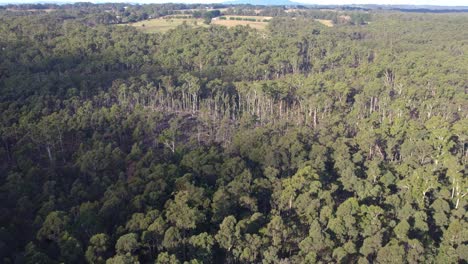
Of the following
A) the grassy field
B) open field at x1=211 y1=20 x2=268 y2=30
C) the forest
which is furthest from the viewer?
open field at x1=211 y1=20 x2=268 y2=30

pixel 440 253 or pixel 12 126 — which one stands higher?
pixel 12 126

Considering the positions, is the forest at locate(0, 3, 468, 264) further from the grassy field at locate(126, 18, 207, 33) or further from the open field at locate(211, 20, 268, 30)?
the open field at locate(211, 20, 268, 30)

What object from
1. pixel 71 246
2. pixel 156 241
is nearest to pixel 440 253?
pixel 156 241

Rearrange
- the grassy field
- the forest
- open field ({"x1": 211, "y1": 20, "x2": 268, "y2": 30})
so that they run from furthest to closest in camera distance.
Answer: open field ({"x1": 211, "y1": 20, "x2": 268, "y2": 30}), the grassy field, the forest

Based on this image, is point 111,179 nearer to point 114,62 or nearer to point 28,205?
point 28,205

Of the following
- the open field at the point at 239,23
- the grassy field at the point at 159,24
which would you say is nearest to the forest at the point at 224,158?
the grassy field at the point at 159,24

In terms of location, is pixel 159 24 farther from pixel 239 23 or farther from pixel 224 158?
pixel 224 158

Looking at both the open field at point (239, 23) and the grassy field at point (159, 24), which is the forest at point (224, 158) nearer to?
the grassy field at point (159, 24)

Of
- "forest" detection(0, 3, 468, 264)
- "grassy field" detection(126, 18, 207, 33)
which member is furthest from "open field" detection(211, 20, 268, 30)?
"forest" detection(0, 3, 468, 264)

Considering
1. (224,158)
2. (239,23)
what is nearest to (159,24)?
(239,23)
